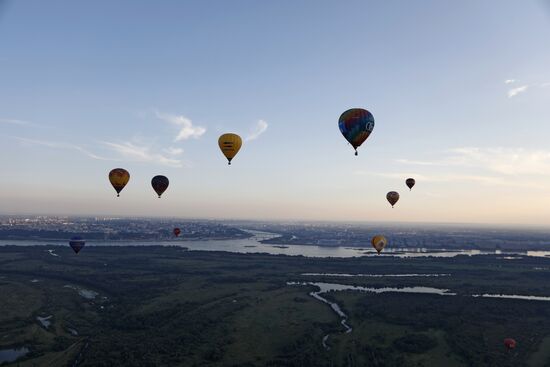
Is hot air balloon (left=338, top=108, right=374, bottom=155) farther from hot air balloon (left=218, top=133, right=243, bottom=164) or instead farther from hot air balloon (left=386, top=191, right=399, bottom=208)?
hot air balloon (left=386, top=191, right=399, bottom=208)

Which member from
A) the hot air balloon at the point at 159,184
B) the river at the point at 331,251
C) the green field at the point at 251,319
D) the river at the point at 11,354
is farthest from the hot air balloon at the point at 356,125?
the river at the point at 331,251

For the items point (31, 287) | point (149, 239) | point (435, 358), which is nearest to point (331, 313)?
point (435, 358)

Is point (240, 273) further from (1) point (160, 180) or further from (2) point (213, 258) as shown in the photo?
(1) point (160, 180)

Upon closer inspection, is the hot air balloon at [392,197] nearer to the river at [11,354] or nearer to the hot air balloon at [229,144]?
the hot air balloon at [229,144]

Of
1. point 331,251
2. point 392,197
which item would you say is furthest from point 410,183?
point 331,251

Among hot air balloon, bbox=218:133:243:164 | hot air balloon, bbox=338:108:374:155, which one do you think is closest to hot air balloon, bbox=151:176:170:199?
hot air balloon, bbox=218:133:243:164

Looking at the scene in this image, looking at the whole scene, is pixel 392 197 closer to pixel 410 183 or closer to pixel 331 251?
pixel 410 183

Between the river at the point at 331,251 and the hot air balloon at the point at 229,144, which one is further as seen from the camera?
the river at the point at 331,251
